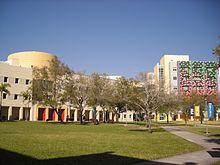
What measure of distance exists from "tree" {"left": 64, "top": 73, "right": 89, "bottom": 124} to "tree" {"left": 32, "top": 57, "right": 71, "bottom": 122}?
4.43 feet

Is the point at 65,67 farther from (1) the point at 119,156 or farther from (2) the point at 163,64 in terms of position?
(2) the point at 163,64

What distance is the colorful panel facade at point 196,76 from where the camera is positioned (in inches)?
5512

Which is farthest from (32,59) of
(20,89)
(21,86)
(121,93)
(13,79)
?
(121,93)

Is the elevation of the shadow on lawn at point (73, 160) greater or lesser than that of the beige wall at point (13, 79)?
lesser

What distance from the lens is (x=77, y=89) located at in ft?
184

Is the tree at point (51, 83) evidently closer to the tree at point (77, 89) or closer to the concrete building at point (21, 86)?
the tree at point (77, 89)

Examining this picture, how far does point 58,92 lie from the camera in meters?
57.7

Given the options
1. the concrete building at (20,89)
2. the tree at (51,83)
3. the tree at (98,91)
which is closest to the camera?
the tree at (51,83)

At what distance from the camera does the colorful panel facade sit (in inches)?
5512

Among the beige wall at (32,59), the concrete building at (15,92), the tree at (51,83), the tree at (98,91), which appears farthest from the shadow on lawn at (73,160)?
the beige wall at (32,59)

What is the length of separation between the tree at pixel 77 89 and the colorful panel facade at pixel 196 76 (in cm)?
9106

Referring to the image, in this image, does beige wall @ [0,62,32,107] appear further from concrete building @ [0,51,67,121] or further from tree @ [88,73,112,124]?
tree @ [88,73,112,124]

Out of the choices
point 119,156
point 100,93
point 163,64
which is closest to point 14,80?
point 100,93

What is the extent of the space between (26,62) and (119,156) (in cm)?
7851
